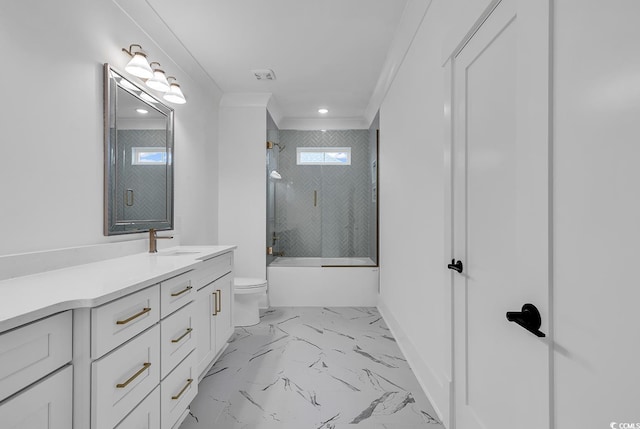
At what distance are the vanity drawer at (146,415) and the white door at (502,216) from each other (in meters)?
1.37

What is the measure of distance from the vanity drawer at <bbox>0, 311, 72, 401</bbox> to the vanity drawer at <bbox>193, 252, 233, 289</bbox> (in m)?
0.92

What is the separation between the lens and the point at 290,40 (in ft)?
8.36

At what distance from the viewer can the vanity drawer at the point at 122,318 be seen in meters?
0.99

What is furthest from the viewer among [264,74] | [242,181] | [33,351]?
[242,181]

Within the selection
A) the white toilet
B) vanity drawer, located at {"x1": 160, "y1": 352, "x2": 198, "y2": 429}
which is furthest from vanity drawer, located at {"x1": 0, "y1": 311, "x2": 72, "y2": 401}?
the white toilet

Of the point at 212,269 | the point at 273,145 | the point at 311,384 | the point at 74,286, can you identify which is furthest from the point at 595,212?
the point at 273,145

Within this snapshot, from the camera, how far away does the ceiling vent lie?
308 cm

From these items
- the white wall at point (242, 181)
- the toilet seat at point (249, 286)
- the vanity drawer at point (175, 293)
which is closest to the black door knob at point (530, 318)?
the vanity drawer at point (175, 293)

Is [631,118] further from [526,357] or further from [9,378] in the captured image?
[9,378]

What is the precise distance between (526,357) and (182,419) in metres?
1.63

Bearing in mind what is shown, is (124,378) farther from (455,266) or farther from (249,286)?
(249,286)

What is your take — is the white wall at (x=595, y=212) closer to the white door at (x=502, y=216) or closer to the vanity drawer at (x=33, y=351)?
the white door at (x=502, y=216)

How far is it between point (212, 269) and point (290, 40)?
196 centimetres

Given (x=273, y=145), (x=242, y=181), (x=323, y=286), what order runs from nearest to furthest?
(x=242, y=181) < (x=323, y=286) < (x=273, y=145)
